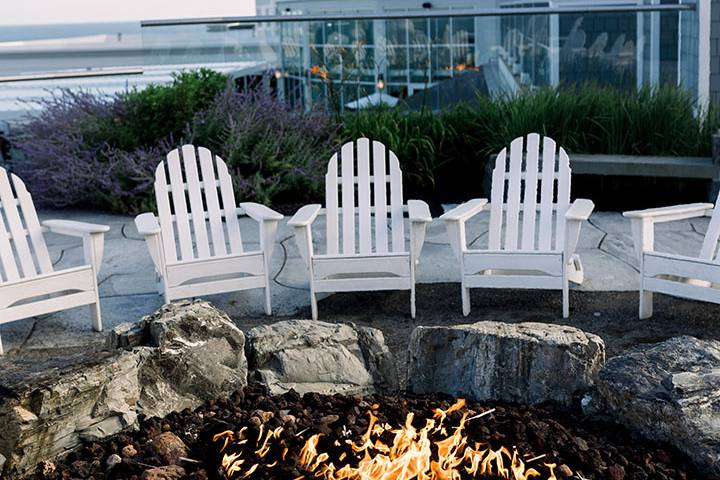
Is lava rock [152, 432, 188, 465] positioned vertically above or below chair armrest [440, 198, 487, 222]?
below

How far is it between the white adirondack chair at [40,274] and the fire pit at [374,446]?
6.48ft

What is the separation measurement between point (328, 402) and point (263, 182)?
4.62 meters

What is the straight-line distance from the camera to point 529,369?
374cm

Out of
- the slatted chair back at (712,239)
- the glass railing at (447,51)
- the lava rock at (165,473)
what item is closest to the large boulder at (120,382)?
the lava rock at (165,473)

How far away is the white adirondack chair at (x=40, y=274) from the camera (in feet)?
17.4

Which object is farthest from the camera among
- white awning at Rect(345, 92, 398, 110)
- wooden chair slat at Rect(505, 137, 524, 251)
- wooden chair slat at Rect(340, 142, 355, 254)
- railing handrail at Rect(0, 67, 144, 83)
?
railing handrail at Rect(0, 67, 144, 83)

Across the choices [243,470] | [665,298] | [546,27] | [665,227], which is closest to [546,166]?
[665,298]

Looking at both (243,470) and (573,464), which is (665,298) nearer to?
(573,464)

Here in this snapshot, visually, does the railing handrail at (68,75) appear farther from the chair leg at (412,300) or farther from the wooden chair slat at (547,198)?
the chair leg at (412,300)

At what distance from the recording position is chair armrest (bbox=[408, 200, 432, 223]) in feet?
18.3

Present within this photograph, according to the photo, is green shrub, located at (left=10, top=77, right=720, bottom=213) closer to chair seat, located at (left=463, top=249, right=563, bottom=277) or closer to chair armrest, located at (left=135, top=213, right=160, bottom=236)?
chair armrest, located at (left=135, top=213, right=160, bottom=236)

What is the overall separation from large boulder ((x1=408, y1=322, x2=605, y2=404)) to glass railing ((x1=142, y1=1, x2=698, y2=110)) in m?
5.73

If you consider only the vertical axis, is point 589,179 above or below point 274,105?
below

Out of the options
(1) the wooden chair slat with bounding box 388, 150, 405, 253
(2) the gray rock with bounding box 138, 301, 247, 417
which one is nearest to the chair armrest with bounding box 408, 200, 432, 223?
(1) the wooden chair slat with bounding box 388, 150, 405, 253
